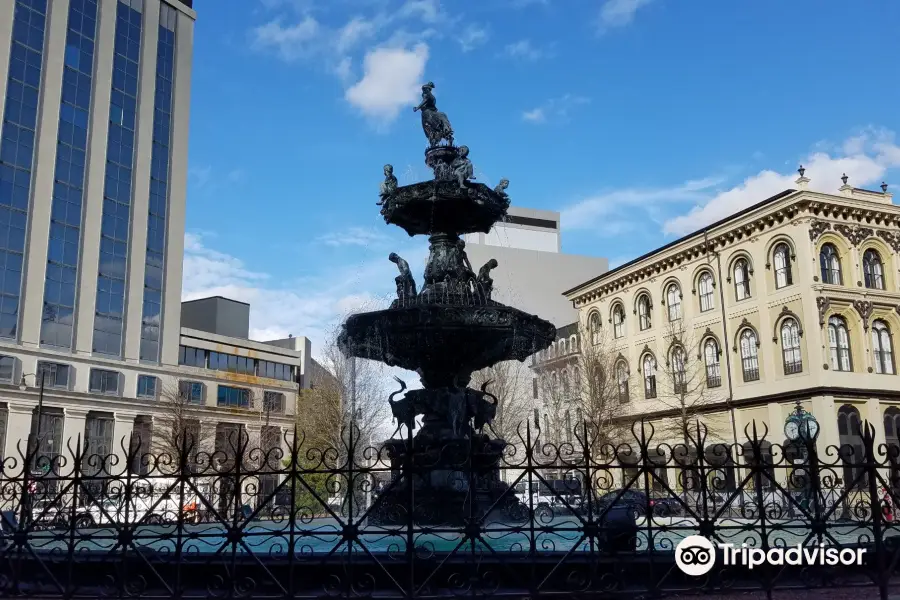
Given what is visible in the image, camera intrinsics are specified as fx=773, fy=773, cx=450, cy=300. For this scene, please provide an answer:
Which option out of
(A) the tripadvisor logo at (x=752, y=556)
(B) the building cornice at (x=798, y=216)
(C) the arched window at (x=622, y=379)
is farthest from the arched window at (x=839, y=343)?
(A) the tripadvisor logo at (x=752, y=556)

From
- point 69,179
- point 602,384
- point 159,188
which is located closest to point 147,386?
point 159,188

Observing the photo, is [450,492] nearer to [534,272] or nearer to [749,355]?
[749,355]

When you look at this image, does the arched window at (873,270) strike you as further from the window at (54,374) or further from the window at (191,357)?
the window at (54,374)

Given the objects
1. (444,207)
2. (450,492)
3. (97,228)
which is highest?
(97,228)

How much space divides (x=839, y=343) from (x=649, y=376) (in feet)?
41.1

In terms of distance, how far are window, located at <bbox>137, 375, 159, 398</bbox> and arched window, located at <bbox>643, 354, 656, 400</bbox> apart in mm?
34701

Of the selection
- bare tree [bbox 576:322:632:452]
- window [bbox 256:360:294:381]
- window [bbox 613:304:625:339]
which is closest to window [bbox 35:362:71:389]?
window [bbox 256:360:294:381]

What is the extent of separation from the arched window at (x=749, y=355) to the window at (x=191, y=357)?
137 feet

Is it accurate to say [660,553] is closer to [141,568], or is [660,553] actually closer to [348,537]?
[348,537]

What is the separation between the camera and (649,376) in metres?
A: 48.3

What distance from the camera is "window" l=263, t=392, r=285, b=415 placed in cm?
6844

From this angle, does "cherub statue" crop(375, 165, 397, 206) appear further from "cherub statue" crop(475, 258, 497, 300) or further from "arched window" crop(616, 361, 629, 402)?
"arched window" crop(616, 361, 629, 402)

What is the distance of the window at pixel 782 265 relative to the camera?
128 ft

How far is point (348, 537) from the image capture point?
7.38 metres
